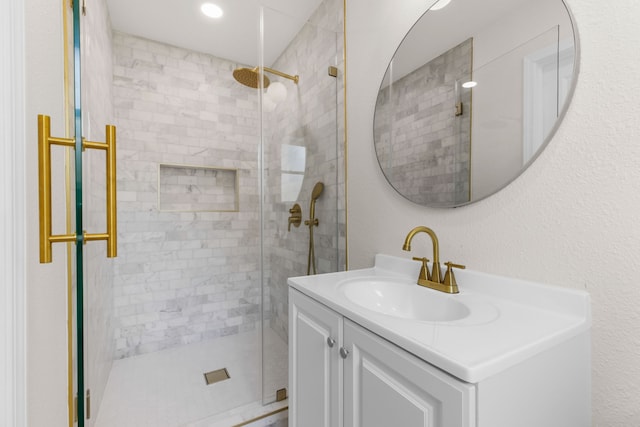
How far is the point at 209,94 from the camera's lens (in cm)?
255

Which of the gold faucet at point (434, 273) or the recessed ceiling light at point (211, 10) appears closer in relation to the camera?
the gold faucet at point (434, 273)

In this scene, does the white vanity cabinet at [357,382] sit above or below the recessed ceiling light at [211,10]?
below

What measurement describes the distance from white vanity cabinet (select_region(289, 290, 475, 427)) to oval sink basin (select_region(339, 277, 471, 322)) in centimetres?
17

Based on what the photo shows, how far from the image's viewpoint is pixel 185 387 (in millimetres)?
1840

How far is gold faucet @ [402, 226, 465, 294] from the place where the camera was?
103cm

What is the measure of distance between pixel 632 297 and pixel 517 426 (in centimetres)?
44

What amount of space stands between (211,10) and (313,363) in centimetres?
234

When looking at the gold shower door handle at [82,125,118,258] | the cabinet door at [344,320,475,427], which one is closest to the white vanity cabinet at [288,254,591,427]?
the cabinet door at [344,320,475,427]

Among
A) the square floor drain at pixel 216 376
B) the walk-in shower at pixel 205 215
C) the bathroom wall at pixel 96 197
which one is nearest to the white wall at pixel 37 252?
the bathroom wall at pixel 96 197

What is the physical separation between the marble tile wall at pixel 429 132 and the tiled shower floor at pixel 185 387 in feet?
3.84

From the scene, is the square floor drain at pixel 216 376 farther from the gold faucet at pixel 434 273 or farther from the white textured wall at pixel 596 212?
the white textured wall at pixel 596 212

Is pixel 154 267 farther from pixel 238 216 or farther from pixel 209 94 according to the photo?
pixel 209 94

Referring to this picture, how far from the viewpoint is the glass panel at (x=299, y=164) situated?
169cm

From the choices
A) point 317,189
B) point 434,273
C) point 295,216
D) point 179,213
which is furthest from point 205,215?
point 434,273
